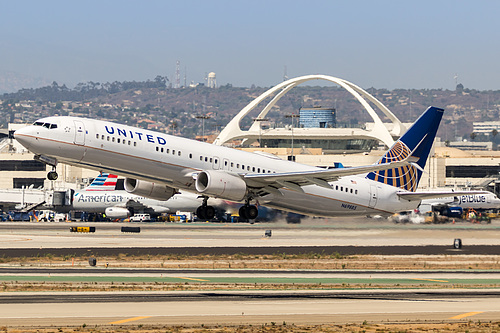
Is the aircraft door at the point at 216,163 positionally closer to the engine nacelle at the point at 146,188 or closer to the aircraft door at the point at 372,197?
the engine nacelle at the point at 146,188

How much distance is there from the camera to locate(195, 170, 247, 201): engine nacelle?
2210 inches

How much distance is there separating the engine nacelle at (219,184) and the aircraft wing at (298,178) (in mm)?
1329

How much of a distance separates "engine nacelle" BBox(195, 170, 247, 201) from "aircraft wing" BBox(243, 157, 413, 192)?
4.36ft

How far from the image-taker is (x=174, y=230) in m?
108

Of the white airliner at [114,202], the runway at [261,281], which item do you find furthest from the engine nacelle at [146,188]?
the white airliner at [114,202]

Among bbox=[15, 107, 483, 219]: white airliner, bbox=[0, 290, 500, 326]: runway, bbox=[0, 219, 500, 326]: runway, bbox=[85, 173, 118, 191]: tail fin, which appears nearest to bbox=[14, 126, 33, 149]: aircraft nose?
bbox=[15, 107, 483, 219]: white airliner

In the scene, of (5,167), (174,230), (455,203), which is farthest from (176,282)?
(5,167)

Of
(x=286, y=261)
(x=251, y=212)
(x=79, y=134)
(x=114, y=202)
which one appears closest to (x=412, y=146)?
(x=286, y=261)

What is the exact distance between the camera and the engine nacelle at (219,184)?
2210 inches

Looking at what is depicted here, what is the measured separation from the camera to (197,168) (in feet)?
189

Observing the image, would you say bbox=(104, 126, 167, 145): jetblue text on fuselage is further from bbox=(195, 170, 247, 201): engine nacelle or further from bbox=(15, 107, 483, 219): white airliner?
bbox=(195, 170, 247, 201): engine nacelle

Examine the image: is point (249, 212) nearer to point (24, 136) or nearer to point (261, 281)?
point (261, 281)

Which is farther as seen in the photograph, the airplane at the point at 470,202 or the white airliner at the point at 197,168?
the airplane at the point at 470,202

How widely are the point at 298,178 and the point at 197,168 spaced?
7.33 meters
